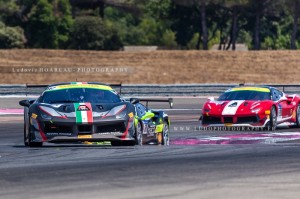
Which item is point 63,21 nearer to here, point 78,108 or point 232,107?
point 232,107

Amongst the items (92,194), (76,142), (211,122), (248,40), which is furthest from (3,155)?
(248,40)

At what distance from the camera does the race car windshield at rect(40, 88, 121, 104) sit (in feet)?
56.1

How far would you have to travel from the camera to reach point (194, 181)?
11.0m

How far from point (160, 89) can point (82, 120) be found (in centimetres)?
2643

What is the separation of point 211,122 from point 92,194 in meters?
13.5

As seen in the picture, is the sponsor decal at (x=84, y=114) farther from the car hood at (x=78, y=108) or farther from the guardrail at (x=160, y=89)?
the guardrail at (x=160, y=89)

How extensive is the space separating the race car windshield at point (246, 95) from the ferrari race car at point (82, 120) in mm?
6841

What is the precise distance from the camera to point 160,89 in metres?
42.6

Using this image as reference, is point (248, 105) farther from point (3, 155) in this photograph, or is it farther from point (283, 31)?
point (283, 31)

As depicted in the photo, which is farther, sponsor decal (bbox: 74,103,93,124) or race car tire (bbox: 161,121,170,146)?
race car tire (bbox: 161,121,170,146)

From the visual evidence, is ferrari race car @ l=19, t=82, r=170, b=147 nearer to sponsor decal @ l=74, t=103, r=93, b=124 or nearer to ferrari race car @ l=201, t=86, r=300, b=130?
sponsor decal @ l=74, t=103, r=93, b=124

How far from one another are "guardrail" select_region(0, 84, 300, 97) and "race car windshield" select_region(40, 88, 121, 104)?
23.4 metres

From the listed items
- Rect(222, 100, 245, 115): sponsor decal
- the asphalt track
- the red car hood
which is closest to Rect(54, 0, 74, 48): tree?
the red car hood

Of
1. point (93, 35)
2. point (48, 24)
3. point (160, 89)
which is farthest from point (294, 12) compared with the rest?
point (160, 89)
